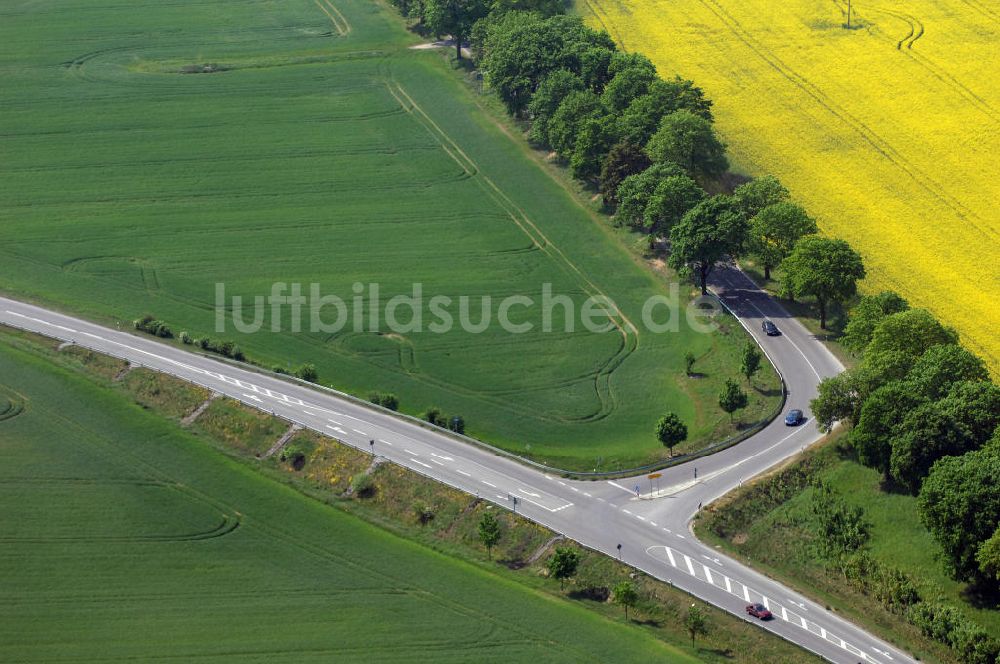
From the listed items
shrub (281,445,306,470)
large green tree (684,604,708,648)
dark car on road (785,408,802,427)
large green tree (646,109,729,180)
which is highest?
large green tree (646,109,729,180)

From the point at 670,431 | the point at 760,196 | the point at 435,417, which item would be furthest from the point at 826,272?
the point at 435,417

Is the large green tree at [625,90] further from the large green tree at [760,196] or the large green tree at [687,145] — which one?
the large green tree at [760,196]

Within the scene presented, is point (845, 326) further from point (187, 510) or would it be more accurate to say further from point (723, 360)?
point (187, 510)

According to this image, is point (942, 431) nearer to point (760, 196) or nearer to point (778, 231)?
point (778, 231)

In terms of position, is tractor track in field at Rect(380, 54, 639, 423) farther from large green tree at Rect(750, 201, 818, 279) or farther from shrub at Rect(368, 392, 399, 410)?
large green tree at Rect(750, 201, 818, 279)

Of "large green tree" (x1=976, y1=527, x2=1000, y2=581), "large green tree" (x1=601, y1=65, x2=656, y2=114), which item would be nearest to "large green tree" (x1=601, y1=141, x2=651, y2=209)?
"large green tree" (x1=601, y1=65, x2=656, y2=114)

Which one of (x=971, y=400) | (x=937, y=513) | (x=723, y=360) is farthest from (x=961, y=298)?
(x=937, y=513)
